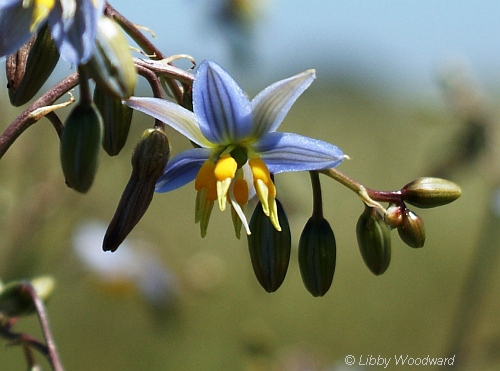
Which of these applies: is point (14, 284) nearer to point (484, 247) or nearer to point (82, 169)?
point (82, 169)

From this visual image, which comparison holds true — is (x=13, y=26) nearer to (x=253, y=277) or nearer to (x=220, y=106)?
(x=220, y=106)

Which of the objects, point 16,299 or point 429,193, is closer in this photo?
point 429,193

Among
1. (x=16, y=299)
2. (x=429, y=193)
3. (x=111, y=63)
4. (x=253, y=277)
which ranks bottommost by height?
(x=253, y=277)

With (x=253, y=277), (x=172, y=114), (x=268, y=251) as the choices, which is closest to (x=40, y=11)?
(x=172, y=114)

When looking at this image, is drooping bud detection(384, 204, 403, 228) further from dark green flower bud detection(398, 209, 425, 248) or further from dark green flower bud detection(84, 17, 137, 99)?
Result: dark green flower bud detection(84, 17, 137, 99)

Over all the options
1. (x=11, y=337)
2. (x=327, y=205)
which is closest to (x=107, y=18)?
(x=11, y=337)

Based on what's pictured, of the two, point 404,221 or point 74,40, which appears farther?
point 404,221

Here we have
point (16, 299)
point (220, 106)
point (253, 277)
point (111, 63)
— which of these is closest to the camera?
point (111, 63)
